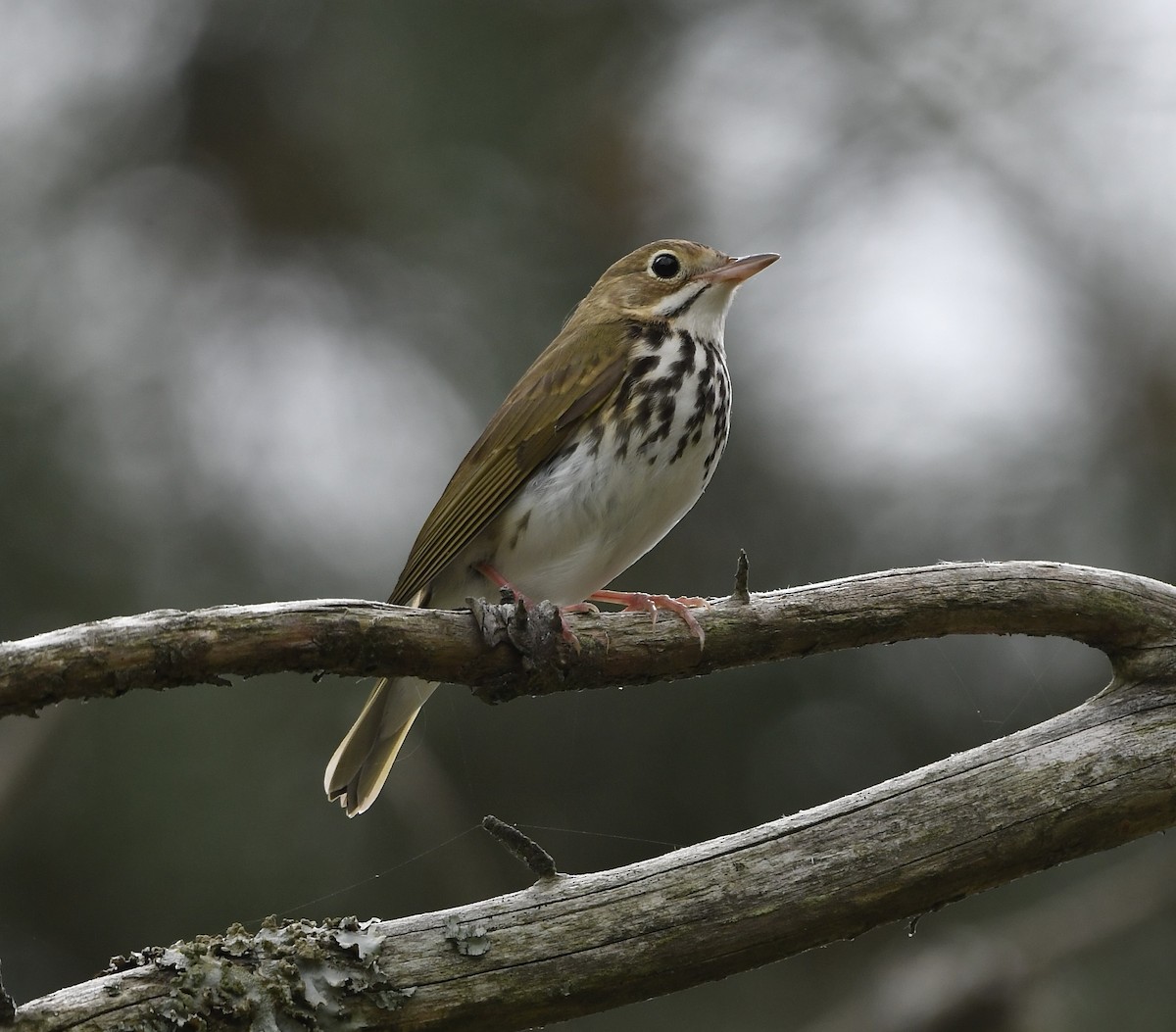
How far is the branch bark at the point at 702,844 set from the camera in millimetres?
2436

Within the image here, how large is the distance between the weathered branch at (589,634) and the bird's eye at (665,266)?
5.05ft

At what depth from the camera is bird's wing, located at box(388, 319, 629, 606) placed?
152 inches

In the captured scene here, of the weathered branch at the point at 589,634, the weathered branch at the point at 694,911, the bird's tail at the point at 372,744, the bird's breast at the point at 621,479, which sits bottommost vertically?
the weathered branch at the point at 694,911

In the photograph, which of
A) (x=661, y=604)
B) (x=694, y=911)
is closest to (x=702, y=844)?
(x=694, y=911)

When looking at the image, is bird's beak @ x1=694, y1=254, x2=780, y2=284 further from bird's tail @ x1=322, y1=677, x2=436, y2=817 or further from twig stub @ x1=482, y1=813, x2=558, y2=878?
twig stub @ x1=482, y1=813, x2=558, y2=878

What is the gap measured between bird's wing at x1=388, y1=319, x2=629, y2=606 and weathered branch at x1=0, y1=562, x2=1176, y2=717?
36.5 inches

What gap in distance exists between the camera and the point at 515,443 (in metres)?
3.96

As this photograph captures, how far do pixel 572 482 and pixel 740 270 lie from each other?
3.01ft

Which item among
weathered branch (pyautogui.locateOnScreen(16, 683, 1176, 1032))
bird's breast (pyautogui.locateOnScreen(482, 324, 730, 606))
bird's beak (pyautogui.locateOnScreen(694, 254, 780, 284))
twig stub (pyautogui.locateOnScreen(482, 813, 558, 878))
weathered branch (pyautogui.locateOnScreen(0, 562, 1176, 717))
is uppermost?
bird's beak (pyautogui.locateOnScreen(694, 254, 780, 284))

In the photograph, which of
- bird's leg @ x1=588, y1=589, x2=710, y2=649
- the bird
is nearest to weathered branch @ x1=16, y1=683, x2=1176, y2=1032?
bird's leg @ x1=588, y1=589, x2=710, y2=649

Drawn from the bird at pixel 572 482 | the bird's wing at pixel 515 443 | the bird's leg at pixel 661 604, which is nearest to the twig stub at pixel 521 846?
the bird's leg at pixel 661 604

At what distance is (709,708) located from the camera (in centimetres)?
515

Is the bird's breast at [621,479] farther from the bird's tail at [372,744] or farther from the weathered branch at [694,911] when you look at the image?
the weathered branch at [694,911]

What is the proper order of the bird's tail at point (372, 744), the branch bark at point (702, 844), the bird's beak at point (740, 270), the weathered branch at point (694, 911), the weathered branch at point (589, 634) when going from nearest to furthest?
the weathered branch at point (589, 634), the branch bark at point (702, 844), the weathered branch at point (694, 911), the bird's tail at point (372, 744), the bird's beak at point (740, 270)
